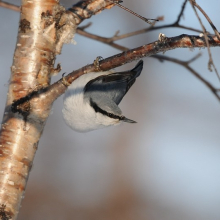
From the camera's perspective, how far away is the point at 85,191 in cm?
445

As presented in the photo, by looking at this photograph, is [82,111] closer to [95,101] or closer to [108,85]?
[95,101]

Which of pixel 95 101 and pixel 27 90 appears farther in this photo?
pixel 95 101

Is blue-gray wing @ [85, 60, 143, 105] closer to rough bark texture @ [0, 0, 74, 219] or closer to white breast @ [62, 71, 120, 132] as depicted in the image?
white breast @ [62, 71, 120, 132]

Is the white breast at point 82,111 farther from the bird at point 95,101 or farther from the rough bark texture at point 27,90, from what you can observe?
the rough bark texture at point 27,90

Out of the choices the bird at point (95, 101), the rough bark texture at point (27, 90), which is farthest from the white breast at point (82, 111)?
the rough bark texture at point (27, 90)

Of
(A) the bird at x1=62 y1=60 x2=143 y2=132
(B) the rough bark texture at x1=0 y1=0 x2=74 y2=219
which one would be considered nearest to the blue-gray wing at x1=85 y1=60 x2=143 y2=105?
(A) the bird at x1=62 y1=60 x2=143 y2=132

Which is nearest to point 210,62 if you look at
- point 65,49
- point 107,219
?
point 107,219

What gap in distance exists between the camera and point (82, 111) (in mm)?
2346

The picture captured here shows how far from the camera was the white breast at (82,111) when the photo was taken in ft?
7.52

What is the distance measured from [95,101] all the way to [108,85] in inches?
5.0

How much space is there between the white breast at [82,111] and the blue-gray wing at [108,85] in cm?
3

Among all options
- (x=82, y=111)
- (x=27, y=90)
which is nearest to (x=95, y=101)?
(x=82, y=111)

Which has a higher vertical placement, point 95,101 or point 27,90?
point 95,101

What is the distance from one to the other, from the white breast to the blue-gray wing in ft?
0.11
